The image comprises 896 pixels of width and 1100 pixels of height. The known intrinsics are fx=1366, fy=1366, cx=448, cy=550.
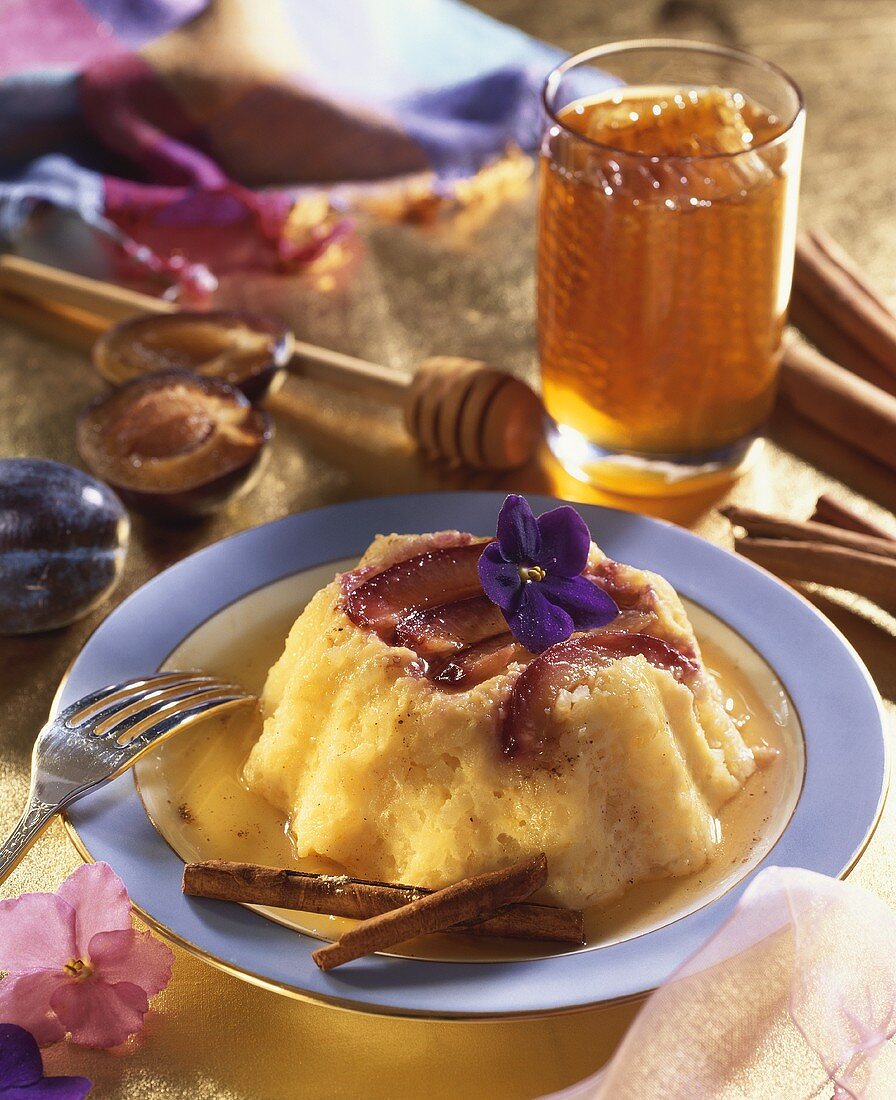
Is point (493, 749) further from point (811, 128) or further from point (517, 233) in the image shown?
point (811, 128)

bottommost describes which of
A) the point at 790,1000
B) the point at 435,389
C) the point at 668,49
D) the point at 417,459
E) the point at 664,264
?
the point at 417,459

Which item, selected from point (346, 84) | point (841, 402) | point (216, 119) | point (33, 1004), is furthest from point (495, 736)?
point (346, 84)

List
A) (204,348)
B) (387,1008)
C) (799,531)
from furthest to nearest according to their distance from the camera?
1. (204,348)
2. (799,531)
3. (387,1008)

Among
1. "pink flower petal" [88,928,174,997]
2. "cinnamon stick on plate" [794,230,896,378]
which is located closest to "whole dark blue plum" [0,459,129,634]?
"pink flower petal" [88,928,174,997]

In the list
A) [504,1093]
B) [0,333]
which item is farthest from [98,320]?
[504,1093]

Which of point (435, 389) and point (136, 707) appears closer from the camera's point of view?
point (136, 707)

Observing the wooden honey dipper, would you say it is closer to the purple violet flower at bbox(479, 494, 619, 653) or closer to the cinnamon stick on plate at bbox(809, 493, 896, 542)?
the cinnamon stick on plate at bbox(809, 493, 896, 542)

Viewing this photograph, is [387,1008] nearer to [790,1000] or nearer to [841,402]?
[790,1000]
